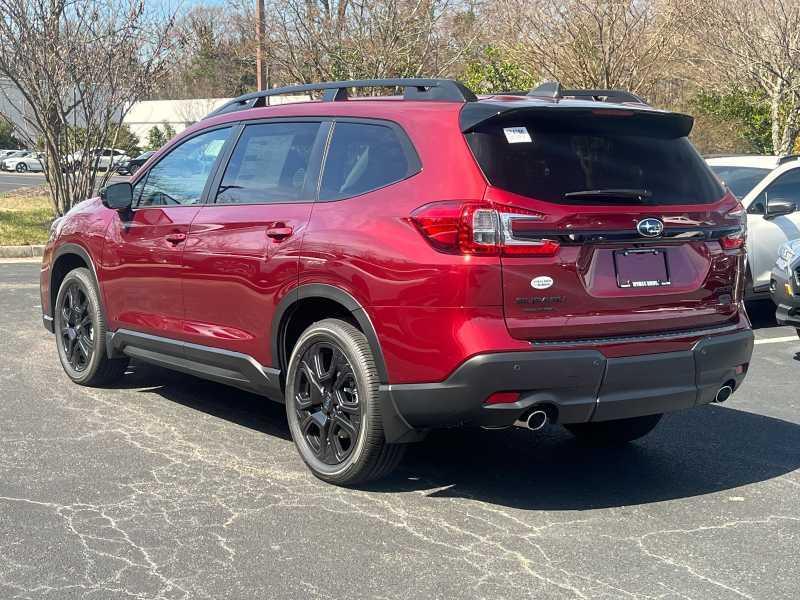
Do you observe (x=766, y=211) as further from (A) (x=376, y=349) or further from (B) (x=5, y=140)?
(B) (x=5, y=140)

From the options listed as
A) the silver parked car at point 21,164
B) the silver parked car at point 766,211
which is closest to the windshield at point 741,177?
the silver parked car at point 766,211

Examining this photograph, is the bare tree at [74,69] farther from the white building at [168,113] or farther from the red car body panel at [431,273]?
the white building at [168,113]

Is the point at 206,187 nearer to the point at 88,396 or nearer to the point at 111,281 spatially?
the point at 111,281

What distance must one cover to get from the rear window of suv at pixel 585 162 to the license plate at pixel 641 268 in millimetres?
238

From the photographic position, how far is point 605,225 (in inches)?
181

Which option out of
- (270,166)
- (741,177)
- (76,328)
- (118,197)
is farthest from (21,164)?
(270,166)

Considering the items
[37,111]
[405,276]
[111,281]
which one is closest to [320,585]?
[405,276]

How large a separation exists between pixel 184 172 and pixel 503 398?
A: 2785 mm

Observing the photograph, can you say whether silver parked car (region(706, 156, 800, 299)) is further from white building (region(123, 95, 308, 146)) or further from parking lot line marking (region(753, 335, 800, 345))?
white building (region(123, 95, 308, 146))

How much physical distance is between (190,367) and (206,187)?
1025mm

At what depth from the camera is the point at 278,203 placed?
5.38 m

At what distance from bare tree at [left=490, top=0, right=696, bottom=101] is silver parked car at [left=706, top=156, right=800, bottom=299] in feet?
29.2

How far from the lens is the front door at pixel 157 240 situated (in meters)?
6.07

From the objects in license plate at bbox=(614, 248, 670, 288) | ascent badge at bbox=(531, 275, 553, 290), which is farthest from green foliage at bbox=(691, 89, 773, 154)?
ascent badge at bbox=(531, 275, 553, 290)
